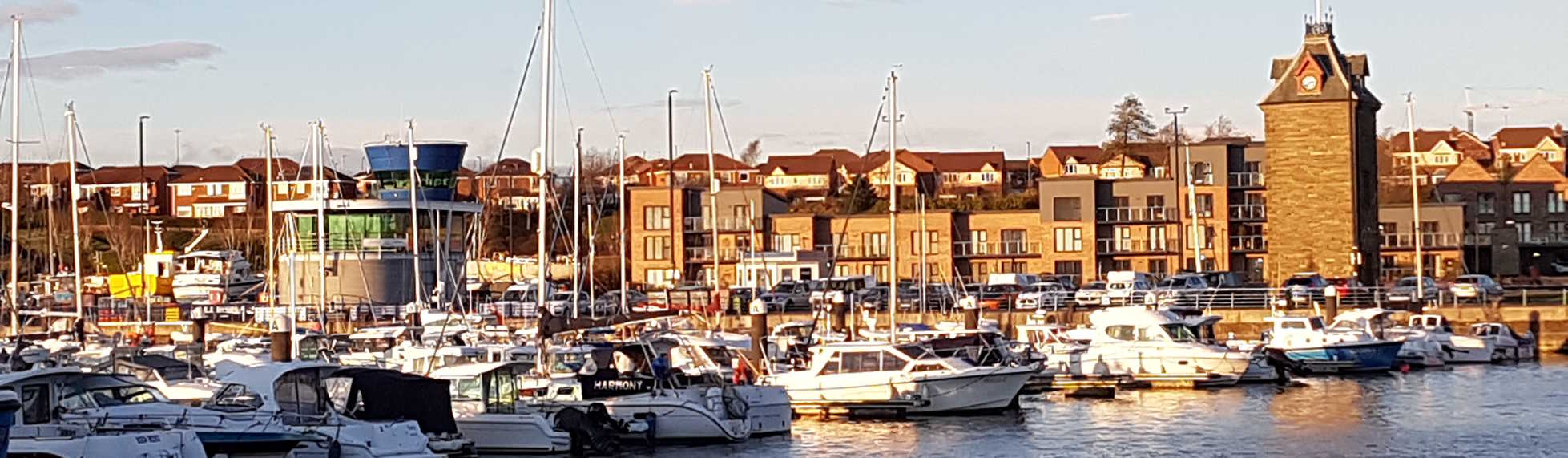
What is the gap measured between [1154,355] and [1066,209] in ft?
133

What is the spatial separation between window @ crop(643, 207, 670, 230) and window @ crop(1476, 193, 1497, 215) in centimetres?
4299

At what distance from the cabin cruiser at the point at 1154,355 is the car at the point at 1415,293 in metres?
16.6

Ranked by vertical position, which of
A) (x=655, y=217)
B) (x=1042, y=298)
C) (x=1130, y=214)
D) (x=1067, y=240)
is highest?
(x=655, y=217)

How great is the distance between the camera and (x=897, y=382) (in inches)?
1641

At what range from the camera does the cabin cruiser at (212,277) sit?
7806 cm

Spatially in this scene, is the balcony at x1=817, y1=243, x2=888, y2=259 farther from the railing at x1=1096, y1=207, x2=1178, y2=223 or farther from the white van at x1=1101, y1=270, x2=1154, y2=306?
the white van at x1=1101, y1=270, x2=1154, y2=306

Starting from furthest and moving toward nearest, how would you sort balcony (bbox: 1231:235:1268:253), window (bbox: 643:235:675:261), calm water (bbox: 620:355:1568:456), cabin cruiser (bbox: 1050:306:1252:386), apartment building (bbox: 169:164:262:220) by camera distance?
apartment building (bbox: 169:164:262:220) < window (bbox: 643:235:675:261) < balcony (bbox: 1231:235:1268:253) < cabin cruiser (bbox: 1050:306:1252:386) < calm water (bbox: 620:355:1568:456)

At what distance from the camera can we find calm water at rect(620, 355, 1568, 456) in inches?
1426

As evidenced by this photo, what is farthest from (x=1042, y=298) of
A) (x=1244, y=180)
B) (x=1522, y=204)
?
(x=1522, y=204)

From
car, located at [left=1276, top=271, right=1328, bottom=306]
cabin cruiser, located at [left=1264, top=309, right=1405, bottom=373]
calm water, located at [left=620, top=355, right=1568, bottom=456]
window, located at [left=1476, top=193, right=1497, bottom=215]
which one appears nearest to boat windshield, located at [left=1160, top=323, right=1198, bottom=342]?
calm water, located at [left=620, top=355, right=1568, bottom=456]

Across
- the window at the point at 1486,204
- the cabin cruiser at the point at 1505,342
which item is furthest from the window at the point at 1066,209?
the cabin cruiser at the point at 1505,342

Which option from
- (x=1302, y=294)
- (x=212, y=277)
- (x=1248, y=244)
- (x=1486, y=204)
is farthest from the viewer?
(x=1486, y=204)

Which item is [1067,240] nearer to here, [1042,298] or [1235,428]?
[1042,298]

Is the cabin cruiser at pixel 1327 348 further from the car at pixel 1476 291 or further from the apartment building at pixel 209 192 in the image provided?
the apartment building at pixel 209 192
